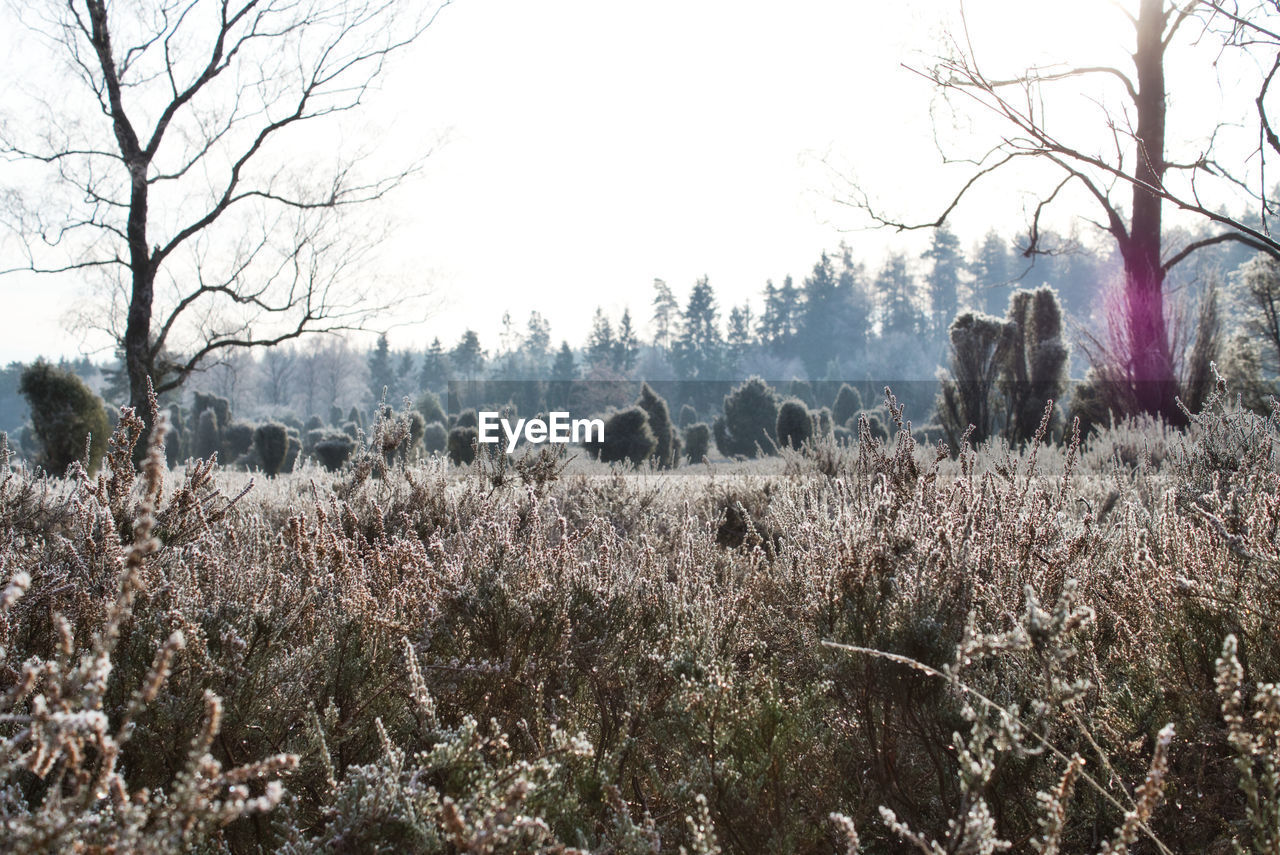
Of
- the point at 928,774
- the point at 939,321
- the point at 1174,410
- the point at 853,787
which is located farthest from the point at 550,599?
the point at 939,321

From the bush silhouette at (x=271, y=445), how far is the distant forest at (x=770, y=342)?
30934mm

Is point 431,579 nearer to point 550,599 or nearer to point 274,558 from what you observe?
point 550,599

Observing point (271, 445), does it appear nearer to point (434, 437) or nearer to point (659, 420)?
point (434, 437)

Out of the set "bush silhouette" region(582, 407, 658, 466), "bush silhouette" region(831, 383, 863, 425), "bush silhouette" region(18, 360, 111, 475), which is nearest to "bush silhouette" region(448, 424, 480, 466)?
"bush silhouette" region(582, 407, 658, 466)

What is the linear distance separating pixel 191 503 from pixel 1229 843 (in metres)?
2.89

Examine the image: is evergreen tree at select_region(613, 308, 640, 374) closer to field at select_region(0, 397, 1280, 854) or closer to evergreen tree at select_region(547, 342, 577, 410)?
evergreen tree at select_region(547, 342, 577, 410)

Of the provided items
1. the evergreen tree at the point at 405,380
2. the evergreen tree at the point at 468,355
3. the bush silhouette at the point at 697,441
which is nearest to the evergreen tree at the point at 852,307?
the evergreen tree at the point at 468,355

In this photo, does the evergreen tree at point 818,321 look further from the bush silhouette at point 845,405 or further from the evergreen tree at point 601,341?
the bush silhouette at point 845,405

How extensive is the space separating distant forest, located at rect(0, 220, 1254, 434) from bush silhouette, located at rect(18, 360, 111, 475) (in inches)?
1624

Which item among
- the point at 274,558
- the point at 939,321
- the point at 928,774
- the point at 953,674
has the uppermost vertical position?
the point at 939,321

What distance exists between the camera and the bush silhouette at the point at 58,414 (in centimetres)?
1596

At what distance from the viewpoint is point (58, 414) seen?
52.7ft

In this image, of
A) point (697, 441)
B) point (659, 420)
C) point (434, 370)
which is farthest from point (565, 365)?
point (659, 420)

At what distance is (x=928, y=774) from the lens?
236 centimetres
